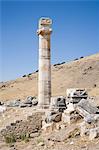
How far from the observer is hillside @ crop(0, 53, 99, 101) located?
6172cm

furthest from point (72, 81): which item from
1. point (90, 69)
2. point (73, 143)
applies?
point (73, 143)

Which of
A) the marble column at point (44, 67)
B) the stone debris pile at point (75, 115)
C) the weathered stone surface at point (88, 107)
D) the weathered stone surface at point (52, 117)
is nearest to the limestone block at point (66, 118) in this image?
the stone debris pile at point (75, 115)

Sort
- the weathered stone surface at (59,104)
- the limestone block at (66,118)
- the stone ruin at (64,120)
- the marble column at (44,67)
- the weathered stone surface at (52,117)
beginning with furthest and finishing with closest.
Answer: the marble column at (44,67) → the weathered stone surface at (59,104) → the weathered stone surface at (52,117) → the limestone block at (66,118) → the stone ruin at (64,120)

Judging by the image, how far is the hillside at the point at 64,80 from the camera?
61.7 m

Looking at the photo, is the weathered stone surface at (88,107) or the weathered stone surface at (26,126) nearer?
the weathered stone surface at (88,107)

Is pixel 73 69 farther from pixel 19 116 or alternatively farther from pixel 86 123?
pixel 86 123

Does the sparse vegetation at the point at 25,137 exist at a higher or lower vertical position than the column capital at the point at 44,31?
lower

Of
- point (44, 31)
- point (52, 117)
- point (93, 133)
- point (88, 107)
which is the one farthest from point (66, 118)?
point (44, 31)

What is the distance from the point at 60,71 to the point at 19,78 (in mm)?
8603

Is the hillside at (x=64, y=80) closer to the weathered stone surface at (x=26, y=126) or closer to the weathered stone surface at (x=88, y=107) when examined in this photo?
the weathered stone surface at (x=26, y=126)

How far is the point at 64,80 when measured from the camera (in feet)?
224

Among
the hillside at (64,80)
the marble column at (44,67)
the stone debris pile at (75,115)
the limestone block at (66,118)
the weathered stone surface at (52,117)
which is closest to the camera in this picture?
the stone debris pile at (75,115)

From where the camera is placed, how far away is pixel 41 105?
2256 cm

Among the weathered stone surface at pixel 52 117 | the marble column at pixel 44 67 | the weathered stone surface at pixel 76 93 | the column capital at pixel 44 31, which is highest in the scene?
the column capital at pixel 44 31
